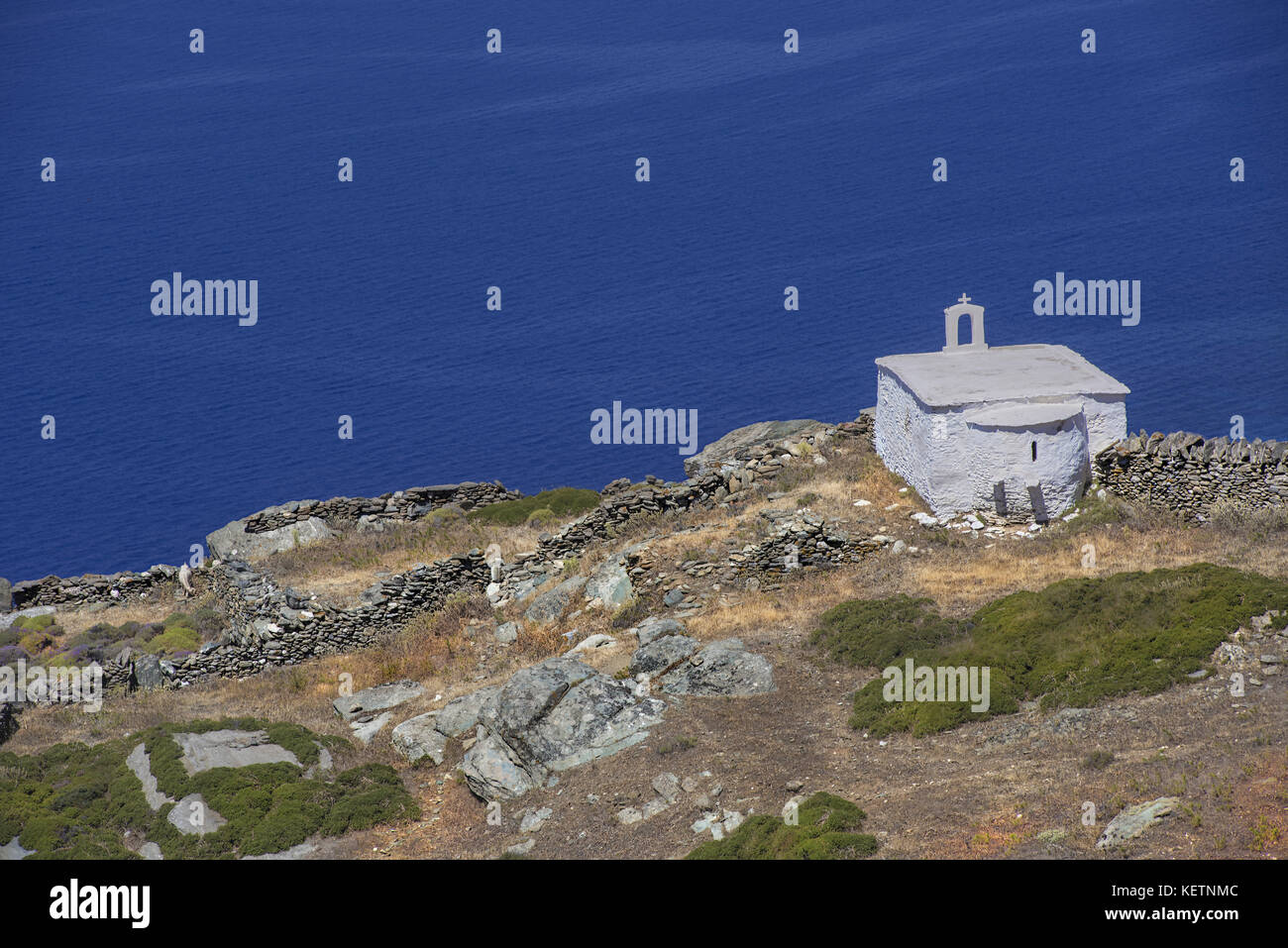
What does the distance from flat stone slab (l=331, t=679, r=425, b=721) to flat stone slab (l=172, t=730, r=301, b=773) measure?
10.5ft

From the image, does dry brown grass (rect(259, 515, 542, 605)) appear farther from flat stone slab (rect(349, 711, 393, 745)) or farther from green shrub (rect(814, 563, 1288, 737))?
green shrub (rect(814, 563, 1288, 737))

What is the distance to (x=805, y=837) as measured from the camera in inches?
811

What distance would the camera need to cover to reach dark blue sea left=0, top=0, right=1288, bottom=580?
10694 cm

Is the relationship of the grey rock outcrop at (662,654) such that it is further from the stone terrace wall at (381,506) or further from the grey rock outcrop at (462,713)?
the stone terrace wall at (381,506)

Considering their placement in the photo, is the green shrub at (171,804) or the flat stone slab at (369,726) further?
the flat stone slab at (369,726)

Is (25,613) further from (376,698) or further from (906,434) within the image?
(906,434)

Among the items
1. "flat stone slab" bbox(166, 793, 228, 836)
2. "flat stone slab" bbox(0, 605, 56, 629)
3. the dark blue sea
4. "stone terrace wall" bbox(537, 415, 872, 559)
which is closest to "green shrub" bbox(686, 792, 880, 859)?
"flat stone slab" bbox(166, 793, 228, 836)

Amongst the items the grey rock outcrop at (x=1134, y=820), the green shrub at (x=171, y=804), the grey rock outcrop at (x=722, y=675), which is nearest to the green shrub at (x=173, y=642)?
the green shrub at (x=171, y=804)

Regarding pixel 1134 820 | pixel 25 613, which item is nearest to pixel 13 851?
pixel 1134 820

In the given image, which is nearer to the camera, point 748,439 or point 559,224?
point 748,439

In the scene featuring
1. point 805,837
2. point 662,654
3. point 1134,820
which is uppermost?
point 662,654

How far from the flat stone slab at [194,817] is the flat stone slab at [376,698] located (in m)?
5.90

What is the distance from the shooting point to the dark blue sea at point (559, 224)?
4210 inches

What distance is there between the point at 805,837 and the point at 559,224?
129m
